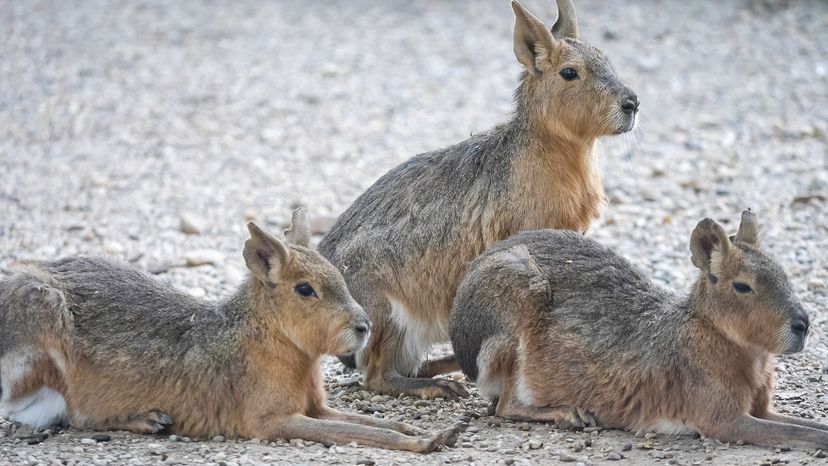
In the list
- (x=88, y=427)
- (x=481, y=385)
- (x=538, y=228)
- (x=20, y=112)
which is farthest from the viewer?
(x=20, y=112)

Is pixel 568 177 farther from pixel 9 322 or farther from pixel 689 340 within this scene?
pixel 9 322

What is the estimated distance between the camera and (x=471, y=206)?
784 cm

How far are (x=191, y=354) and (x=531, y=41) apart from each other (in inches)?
112

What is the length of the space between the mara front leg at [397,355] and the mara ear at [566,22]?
2.03m

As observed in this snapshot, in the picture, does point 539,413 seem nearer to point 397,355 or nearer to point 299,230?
point 397,355

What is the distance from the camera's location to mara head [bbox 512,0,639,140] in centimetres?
769

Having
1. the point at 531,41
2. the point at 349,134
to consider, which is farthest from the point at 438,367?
the point at 349,134

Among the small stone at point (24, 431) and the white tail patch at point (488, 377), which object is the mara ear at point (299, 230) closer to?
the white tail patch at point (488, 377)

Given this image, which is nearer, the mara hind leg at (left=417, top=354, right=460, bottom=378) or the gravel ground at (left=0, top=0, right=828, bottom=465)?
the gravel ground at (left=0, top=0, right=828, bottom=465)

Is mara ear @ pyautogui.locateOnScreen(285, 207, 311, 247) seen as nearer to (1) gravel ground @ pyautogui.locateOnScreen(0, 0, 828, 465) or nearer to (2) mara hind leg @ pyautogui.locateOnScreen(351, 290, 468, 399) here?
(2) mara hind leg @ pyautogui.locateOnScreen(351, 290, 468, 399)

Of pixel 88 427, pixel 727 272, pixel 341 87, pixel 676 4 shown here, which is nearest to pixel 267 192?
pixel 341 87

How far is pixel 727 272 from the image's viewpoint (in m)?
6.48

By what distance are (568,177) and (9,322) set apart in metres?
3.38

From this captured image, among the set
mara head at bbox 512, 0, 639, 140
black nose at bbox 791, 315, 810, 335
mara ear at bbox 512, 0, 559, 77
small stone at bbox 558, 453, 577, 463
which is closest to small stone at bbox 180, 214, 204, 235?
mara head at bbox 512, 0, 639, 140
